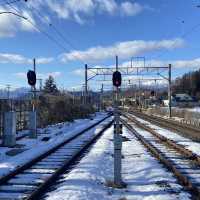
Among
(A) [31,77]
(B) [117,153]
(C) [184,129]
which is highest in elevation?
(A) [31,77]

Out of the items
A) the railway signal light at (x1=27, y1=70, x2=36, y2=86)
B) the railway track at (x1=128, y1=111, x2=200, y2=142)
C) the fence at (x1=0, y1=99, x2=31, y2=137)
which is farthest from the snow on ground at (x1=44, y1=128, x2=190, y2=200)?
the railway track at (x1=128, y1=111, x2=200, y2=142)

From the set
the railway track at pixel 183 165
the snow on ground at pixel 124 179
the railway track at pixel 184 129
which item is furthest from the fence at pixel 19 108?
the snow on ground at pixel 124 179

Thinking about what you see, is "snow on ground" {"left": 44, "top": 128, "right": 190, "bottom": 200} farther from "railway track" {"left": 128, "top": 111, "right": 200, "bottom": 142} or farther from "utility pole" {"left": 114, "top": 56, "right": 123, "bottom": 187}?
"railway track" {"left": 128, "top": 111, "right": 200, "bottom": 142}

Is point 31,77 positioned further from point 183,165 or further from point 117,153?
point 117,153

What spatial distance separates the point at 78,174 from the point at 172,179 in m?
2.49

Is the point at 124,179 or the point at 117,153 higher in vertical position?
the point at 117,153

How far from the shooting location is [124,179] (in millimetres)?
12258

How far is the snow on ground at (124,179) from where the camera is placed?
1009 cm

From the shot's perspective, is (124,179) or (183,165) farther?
(183,165)

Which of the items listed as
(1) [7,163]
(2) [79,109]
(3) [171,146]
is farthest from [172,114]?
(1) [7,163]

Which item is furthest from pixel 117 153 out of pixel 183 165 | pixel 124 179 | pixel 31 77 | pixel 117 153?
pixel 31 77

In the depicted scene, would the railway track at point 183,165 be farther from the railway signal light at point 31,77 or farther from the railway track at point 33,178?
the railway signal light at point 31,77

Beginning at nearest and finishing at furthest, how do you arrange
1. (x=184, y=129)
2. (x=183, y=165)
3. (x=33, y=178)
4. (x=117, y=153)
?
(x=117, y=153)
(x=33, y=178)
(x=183, y=165)
(x=184, y=129)

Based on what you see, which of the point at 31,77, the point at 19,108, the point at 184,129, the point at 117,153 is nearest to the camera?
the point at 117,153
